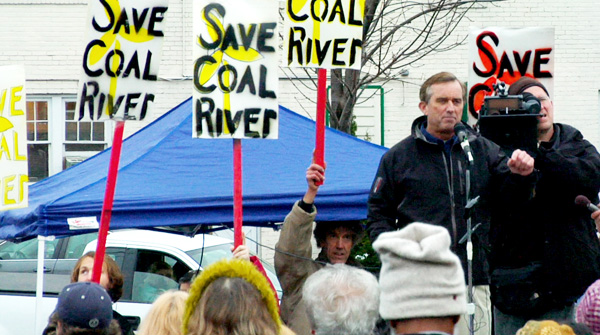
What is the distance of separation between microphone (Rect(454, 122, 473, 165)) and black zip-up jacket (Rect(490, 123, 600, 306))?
1.42ft

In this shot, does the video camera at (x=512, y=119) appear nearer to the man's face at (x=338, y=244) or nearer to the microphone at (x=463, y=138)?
the microphone at (x=463, y=138)

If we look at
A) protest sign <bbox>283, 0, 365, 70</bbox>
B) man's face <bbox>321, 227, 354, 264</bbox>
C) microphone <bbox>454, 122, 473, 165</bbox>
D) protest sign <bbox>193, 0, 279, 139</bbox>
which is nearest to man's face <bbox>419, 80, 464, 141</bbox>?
microphone <bbox>454, 122, 473, 165</bbox>

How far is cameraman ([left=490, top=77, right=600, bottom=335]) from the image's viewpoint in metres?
5.16

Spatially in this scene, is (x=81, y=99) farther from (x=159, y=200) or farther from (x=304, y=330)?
(x=304, y=330)

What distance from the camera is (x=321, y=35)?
18.9ft

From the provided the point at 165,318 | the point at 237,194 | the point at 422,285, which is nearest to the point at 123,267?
the point at 237,194

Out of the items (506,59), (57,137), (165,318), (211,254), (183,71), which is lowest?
(211,254)

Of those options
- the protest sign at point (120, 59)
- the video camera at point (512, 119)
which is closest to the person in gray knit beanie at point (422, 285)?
the video camera at point (512, 119)

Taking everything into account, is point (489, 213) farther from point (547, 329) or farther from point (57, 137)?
point (57, 137)

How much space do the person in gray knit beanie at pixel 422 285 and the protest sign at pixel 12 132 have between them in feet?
16.9

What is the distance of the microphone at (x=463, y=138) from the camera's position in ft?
15.4

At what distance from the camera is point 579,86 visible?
15609 millimetres

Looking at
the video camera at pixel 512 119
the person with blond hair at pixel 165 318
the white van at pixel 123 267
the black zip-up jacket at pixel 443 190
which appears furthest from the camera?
the white van at pixel 123 267

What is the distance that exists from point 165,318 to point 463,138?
1.74m
